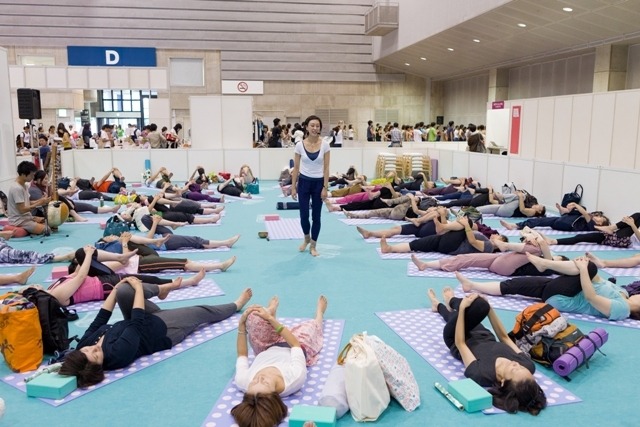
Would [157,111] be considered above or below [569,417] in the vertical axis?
above

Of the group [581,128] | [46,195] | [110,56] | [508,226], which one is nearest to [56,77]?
[110,56]

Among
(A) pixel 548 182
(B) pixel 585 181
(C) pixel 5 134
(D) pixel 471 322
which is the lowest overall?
(D) pixel 471 322

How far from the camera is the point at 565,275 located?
5004 millimetres

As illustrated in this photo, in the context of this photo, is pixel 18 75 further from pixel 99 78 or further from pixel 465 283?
pixel 465 283

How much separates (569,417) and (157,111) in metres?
22.5

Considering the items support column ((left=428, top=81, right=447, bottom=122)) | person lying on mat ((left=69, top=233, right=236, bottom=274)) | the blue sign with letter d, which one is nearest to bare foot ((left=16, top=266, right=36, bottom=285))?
person lying on mat ((left=69, top=233, right=236, bottom=274))

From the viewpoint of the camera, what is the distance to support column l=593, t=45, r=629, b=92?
54.4 ft

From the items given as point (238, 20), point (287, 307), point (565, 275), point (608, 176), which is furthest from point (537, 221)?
point (238, 20)

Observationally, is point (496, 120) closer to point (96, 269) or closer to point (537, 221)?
point (537, 221)

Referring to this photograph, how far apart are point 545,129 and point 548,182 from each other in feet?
5.56

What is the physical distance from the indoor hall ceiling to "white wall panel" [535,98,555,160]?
11.0 ft

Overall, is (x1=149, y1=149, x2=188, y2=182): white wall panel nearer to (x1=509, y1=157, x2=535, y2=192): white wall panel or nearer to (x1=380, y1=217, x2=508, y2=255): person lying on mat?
Result: (x1=509, y1=157, x2=535, y2=192): white wall panel

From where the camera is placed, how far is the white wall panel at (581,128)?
1091 cm

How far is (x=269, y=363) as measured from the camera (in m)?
3.64
